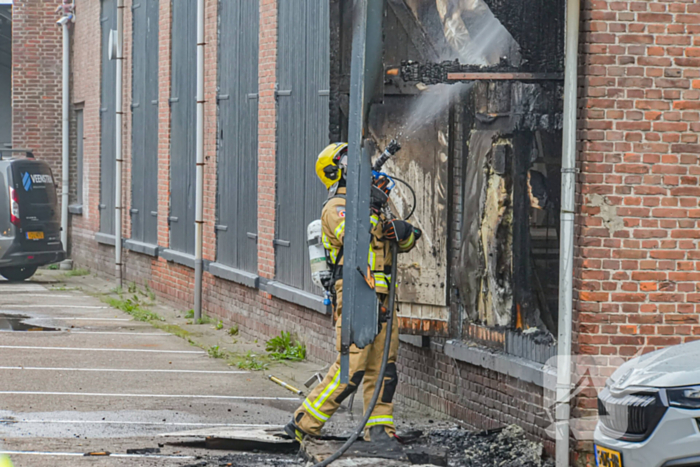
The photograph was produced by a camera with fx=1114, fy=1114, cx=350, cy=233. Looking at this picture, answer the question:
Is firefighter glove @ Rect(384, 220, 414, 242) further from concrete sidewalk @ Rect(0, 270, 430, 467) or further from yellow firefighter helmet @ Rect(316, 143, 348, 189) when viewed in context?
concrete sidewalk @ Rect(0, 270, 430, 467)

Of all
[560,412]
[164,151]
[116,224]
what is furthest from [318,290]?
[116,224]

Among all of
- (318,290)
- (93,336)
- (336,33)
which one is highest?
(336,33)

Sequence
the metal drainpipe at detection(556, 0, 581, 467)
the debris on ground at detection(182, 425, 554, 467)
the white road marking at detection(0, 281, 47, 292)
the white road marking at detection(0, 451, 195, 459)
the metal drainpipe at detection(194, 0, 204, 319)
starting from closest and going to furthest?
the metal drainpipe at detection(556, 0, 581, 467)
the debris on ground at detection(182, 425, 554, 467)
the white road marking at detection(0, 451, 195, 459)
the metal drainpipe at detection(194, 0, 204, 319)
the white road marking at detection(0, 281, 47, 292)

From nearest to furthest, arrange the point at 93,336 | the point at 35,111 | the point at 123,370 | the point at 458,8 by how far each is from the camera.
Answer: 1. the point at 458,8
2. the point at 123,370
3. the point at 93,336
4. the point at 35,111

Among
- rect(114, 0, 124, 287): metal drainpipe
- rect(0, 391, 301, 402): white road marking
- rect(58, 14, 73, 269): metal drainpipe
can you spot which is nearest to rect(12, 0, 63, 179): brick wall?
rect(58, 14, 73, 269): metal drainpipe

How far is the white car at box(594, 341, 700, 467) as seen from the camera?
4.75m

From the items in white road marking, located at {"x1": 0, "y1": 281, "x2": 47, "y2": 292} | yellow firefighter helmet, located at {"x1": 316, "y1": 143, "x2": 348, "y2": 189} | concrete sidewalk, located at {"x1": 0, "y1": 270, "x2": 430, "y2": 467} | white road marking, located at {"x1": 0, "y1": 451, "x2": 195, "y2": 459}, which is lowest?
white road marking, located at {"x1": 0, "y1": 281, "x2": 47, "y2": 292}

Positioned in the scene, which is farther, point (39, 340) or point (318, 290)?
point (39, 340)

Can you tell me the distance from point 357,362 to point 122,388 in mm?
3737

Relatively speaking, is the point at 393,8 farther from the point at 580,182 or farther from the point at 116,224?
the point at 116,224

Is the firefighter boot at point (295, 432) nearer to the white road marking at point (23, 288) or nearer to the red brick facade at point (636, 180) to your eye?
the red brick facade at point (636, 180)

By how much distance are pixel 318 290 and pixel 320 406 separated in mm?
4027

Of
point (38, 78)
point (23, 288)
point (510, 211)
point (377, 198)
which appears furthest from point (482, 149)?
point (38, 78)

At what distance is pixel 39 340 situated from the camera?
1370 cm
